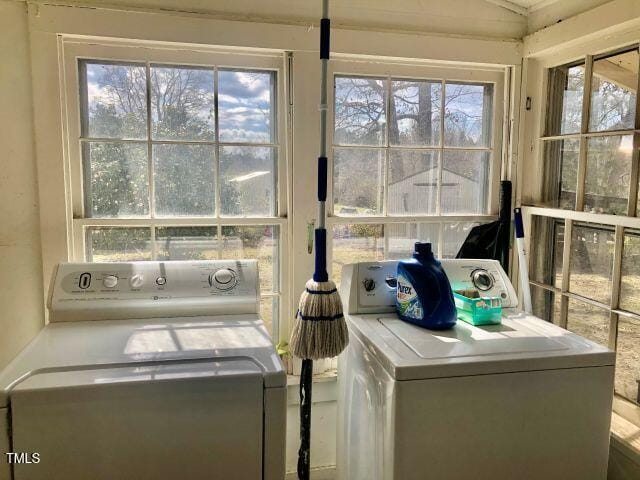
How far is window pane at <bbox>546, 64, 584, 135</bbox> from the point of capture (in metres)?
1.85

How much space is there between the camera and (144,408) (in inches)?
41.7

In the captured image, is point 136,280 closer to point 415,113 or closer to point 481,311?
point 481,311

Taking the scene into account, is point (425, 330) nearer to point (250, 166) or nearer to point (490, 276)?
point (490, 276)

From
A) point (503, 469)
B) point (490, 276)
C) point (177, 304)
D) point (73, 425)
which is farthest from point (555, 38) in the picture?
point (73, 425)

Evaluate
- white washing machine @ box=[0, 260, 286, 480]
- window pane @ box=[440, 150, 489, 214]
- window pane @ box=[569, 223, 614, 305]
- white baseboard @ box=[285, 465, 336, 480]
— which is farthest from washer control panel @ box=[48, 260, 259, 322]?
window pane @ box=[569, 223, 614, 305]

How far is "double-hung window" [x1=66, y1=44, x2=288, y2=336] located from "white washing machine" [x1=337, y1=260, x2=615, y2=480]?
763 mm

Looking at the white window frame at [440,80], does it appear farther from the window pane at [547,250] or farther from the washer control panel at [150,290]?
the washer control panel at [150,290]

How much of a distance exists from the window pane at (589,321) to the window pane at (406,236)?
565 millimetres

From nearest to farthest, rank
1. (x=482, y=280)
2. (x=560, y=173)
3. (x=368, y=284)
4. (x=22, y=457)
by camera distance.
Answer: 1. (x=22, y=457)
2. (x=368, y=284)
3. (x=482, y=280)
4. (x=560, y=173)

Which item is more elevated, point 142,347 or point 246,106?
point 246,106

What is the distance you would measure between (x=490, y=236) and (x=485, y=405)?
100cm

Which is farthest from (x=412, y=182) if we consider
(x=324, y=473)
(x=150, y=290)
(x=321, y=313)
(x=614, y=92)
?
(x=324, y=473)

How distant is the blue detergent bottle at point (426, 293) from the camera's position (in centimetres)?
145

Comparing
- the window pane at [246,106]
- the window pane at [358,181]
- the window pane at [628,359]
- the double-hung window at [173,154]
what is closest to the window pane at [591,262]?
the window pane at [628,359]
